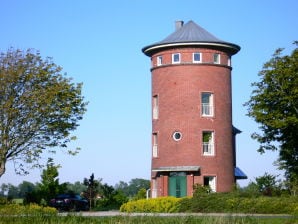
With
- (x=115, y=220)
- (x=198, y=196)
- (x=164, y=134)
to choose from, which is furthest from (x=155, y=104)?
(x=115, y=220)

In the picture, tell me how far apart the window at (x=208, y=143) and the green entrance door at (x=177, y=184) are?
219 cm

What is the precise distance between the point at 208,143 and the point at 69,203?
34.7 ft

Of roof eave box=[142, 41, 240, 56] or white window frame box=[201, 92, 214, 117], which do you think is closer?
roof eave box=[142, 41, 240, 56]

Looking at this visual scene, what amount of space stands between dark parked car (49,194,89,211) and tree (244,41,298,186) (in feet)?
44.2

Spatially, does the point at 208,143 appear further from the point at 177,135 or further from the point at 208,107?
the point at 208,107

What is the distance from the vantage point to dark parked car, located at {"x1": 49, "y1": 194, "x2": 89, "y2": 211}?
46.3m

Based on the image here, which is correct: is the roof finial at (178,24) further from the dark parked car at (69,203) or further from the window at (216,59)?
the dark parked car at (69,203)

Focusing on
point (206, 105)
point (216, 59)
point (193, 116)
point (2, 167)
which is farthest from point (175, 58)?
point (2, 167)

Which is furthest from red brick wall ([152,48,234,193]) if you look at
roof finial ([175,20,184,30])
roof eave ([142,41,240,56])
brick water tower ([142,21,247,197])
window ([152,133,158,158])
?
roof finial ([175,20,184,30])

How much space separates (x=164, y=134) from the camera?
151 feet

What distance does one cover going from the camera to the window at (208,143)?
45562mm

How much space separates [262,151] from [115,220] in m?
26.3

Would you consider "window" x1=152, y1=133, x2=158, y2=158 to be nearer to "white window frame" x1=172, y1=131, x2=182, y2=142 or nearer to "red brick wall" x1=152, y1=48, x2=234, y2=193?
"red brick wall" x1=152, y1=48, x2=234, y2=193

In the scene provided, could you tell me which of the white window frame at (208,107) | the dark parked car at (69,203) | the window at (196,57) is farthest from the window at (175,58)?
the dark parked car at (69,203)
